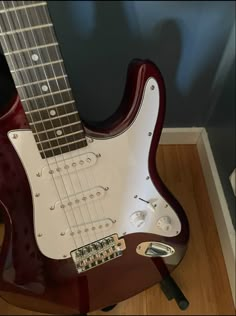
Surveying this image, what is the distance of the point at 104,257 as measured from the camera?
2.68ft

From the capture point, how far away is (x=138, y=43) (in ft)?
3.32

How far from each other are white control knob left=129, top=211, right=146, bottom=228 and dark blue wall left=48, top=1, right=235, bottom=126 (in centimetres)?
46

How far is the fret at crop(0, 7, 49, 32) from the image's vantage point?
1.73ft

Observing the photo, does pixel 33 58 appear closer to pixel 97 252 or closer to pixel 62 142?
pixel 62 142

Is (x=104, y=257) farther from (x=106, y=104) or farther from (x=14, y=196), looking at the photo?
(x=106, y=104)

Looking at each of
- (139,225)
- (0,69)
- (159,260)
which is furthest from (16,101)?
(159,260)

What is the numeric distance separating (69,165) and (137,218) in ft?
0.65

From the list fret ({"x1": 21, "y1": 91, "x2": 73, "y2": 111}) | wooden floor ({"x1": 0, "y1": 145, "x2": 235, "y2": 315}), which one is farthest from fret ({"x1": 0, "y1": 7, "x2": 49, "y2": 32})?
wooden floor ({"x1": 0, "y1": 145, "x2": 235, "y2": 315})

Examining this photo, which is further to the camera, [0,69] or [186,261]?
[186,261]

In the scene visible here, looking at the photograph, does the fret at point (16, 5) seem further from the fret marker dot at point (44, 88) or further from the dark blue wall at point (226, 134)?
the dark blue wall at point (226, 134)

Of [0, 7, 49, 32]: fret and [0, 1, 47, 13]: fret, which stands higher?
[0, 1, 47, 13]: fret

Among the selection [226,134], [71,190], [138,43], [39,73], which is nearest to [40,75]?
[39,73]

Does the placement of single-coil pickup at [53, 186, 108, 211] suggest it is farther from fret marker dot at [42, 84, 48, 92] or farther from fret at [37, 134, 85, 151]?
fret marker dot at [42, 84, 48, 92]

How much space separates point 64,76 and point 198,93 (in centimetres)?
66
